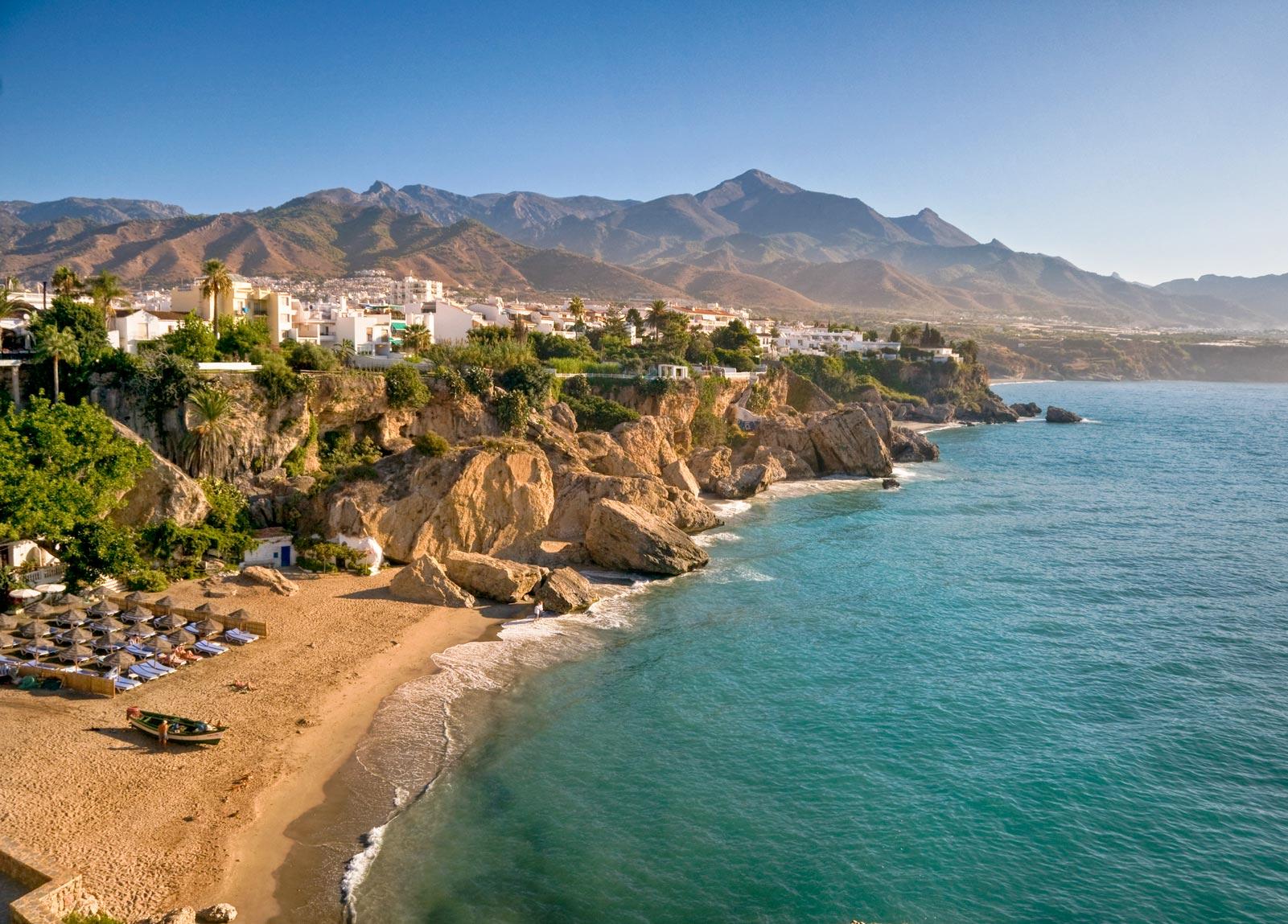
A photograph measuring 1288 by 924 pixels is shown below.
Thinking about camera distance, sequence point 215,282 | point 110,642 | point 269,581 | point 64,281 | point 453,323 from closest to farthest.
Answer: point 110,642 → point 269,581 → point 64,281 → point 215,282 → point 453,323

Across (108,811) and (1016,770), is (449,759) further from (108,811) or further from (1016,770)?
(1016,770)

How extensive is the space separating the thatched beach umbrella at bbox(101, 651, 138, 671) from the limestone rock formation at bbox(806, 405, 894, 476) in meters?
46.6

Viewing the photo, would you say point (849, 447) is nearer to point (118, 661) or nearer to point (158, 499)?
point (158, 499)

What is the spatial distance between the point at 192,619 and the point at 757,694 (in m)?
16.8

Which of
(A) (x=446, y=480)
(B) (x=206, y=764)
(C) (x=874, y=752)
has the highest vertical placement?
(A) (x=446, y=480)

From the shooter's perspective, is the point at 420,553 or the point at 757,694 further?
the point at 420,553

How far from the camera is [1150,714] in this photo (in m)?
22.8

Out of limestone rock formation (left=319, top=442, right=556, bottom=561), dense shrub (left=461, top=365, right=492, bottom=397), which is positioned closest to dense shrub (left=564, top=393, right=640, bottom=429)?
dense shrub (left=461, top=365, right=492, bottom=397)

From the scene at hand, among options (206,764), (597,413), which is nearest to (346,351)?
Result: (597,413)

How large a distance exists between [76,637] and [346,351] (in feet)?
78.1

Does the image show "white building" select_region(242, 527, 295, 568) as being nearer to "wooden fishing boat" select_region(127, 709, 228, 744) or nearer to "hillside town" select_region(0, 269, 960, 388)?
"hillside town" select_region(0, 269, 960, 388)

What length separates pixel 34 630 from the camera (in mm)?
22984

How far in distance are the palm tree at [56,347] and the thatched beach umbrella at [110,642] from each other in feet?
43.3

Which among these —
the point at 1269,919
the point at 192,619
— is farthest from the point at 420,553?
the point at 1269,919
